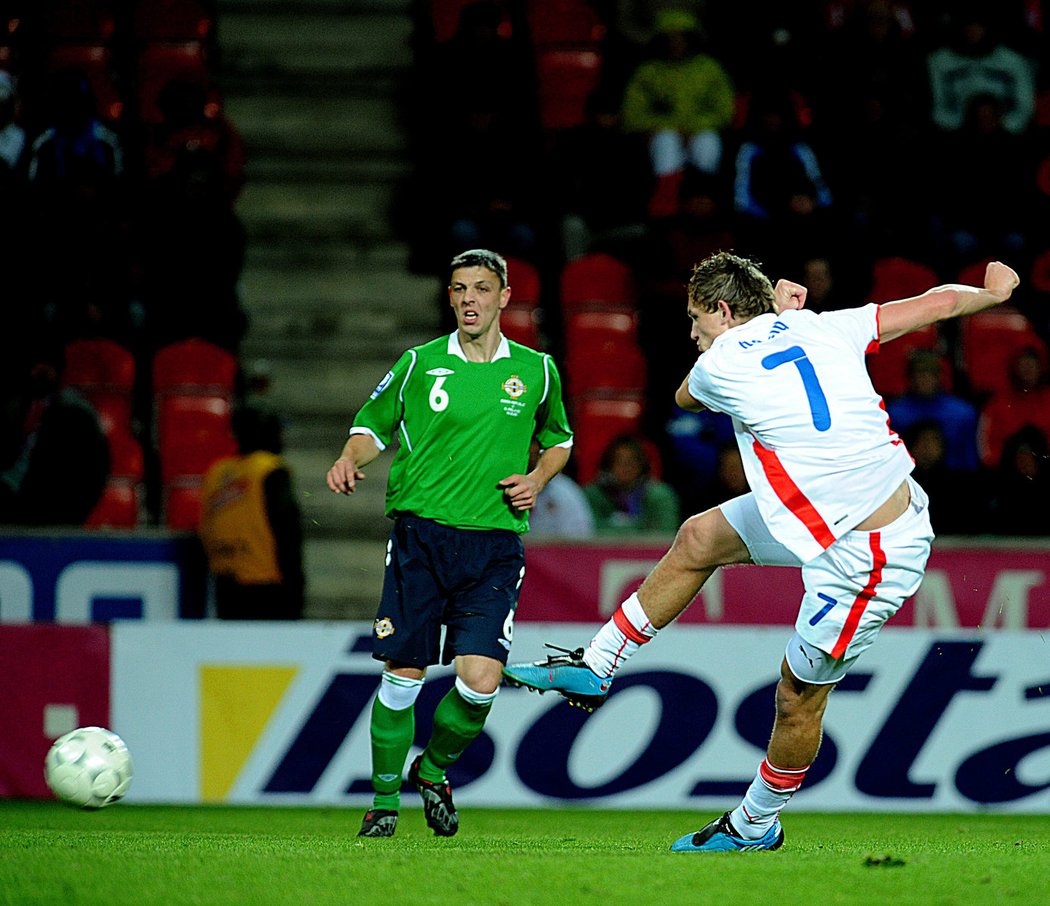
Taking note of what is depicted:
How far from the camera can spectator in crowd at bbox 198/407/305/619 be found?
31.6ft

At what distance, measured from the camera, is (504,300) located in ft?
22.0

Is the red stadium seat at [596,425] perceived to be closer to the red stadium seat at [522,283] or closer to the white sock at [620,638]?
the red stadium seat at [522,283]

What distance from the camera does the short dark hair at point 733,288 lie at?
569 centimetres

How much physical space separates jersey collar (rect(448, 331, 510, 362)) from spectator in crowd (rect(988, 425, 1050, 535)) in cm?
436

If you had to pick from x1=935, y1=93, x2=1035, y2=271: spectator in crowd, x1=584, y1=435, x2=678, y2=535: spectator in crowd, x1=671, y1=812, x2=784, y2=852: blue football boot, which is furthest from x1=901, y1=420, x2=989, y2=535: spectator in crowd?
x1=671, y1=812, x2=784, y2=852: blue football boot

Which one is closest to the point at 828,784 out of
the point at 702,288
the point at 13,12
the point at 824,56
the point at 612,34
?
the point at 702,288

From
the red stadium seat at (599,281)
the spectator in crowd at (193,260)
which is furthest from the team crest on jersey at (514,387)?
the red stadium seat at (599,281)

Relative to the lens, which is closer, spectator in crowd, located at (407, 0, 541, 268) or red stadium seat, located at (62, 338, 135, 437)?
red stadium seat, located at (62, 338, 135, 437)

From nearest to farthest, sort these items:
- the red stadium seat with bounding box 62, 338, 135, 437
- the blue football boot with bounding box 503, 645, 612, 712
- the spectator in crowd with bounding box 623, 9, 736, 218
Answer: the blue football boot with bounding box 503, 645, 612, 712
the red stadium seat with bounding box 62, 338, 135, 437
the spectator in crowd with bounding box 623, 9, 736, 218

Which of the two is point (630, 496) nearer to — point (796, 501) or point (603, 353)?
point (603, 353)

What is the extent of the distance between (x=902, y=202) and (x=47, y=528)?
254 inches

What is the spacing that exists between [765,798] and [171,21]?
384 inches

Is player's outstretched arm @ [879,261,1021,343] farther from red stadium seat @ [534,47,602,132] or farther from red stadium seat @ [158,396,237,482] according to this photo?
red stadium seat @ [534,47,602,132]

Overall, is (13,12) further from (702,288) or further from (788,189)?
(702,288)
